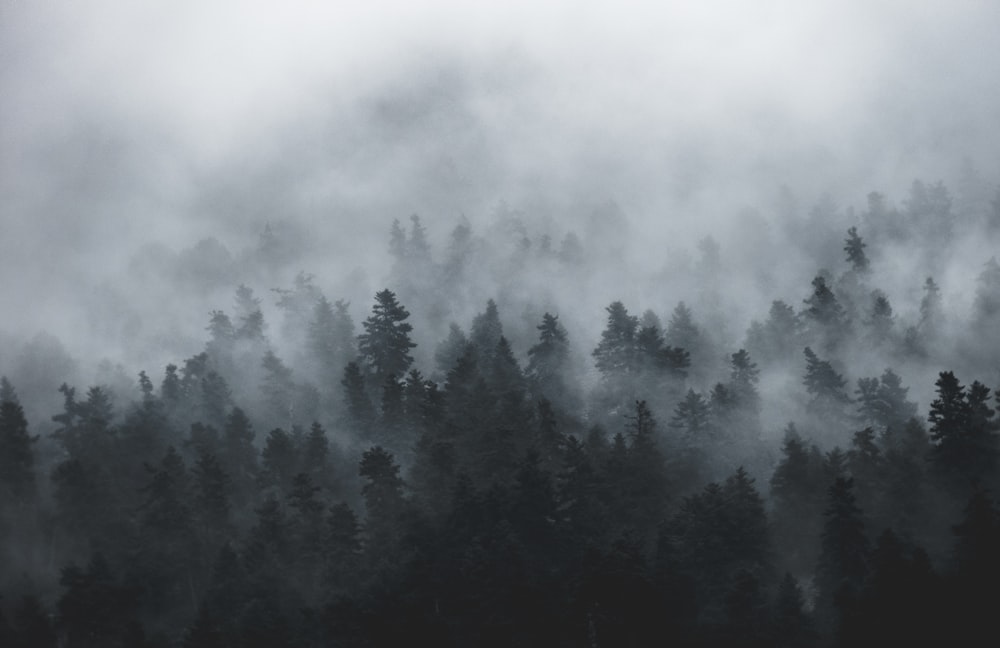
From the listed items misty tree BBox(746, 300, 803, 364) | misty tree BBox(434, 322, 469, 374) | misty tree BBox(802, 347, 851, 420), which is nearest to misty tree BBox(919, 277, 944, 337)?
misty tree BBox(746, 300, 803, 364)

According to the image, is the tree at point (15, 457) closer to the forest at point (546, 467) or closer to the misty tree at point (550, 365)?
the forest at point (546, 467)

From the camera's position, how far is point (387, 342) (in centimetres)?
10406

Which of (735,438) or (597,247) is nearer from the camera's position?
(735,438)

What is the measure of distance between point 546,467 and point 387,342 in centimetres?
2670

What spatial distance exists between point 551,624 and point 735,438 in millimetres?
31645

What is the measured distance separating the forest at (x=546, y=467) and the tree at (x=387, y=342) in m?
0.37

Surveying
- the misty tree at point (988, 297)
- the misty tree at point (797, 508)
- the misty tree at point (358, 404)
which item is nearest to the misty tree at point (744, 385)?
the misty tree at point (797, 508)

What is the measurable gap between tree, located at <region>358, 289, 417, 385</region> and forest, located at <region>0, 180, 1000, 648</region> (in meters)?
0.37

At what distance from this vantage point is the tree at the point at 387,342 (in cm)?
10350

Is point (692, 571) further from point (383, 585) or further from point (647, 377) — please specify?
point (647, 377)

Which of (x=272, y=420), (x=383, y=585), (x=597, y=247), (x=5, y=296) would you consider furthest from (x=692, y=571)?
(x=5, y=296)

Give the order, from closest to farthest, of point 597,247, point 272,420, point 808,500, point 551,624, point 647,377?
point 551,624 → point 808,500 → point 647,377 → point 272,420 → point 597,247

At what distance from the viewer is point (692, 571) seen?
67188mm

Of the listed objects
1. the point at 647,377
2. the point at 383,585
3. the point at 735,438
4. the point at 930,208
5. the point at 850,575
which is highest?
the point at 930,208
